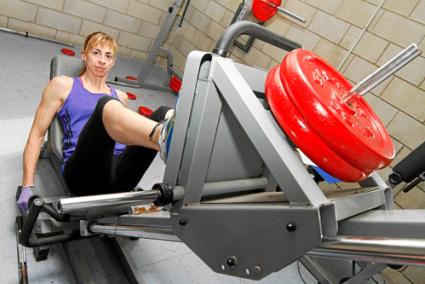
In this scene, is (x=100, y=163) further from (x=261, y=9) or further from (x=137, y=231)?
(x=261, y=9)

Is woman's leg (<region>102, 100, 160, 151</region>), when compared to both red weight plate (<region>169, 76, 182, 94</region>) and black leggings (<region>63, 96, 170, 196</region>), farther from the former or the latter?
red weight plate (<region>169, 76, 182, 94</region>)

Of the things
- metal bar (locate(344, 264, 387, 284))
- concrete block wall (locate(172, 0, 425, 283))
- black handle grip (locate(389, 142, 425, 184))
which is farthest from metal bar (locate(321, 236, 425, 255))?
concrete block wall (locate(172, 0, 425, 283))

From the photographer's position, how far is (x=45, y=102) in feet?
4.53

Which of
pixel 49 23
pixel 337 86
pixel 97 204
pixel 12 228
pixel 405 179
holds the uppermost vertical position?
pixel 337 86

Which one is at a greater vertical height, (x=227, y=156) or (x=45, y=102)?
(x=227, y=156)

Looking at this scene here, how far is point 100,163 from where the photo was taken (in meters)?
1.11

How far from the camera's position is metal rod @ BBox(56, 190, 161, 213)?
23.5 inches

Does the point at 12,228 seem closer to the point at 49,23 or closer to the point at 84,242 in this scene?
the point at 84,242

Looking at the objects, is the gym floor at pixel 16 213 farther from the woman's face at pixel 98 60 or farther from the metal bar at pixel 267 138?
the metal bar at pixel 267 138

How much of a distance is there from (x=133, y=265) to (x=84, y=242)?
0.25 metres

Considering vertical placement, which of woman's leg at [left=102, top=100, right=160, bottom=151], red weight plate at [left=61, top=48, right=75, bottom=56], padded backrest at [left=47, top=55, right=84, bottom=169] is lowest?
red weight plate at [left=61, top=48, right=75, bottom=56]

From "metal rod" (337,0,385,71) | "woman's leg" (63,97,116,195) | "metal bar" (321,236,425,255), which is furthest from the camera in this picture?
"metal rod" (337,0,385,71)

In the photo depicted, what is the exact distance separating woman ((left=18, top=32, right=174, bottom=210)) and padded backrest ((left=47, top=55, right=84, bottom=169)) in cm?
4

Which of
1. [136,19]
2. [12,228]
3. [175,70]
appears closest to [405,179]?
[12,228]
